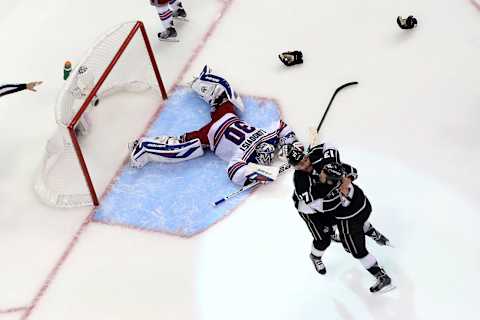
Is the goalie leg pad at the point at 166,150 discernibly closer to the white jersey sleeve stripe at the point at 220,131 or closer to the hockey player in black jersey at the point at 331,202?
the white jersey sleeve stripe at the point at 220,131

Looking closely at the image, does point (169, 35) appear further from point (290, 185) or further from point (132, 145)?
point (290, 185)

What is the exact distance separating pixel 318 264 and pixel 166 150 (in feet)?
4.68

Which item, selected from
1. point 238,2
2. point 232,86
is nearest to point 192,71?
point 232,86

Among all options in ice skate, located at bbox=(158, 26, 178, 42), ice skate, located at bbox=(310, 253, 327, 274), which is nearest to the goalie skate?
ice skate, located at bbox=(158, 26, 178, 42)

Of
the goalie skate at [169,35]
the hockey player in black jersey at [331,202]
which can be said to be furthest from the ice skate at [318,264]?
the goalie skate at [169,35]

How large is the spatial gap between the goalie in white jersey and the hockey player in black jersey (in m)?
0.93

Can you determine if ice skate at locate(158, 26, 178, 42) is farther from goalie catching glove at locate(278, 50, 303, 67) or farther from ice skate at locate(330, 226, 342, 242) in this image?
ice skate at locate(330, 226, 342, 242)

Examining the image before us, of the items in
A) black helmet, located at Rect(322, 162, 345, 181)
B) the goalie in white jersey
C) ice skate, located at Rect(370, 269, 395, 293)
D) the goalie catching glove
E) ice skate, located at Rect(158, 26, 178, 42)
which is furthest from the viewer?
ice skate, located at Rect(158, 26, 178, 42)

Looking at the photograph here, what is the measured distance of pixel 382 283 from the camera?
14.1 feet

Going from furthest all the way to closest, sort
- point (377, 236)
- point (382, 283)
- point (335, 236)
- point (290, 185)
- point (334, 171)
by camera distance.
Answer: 1. point (290, 185)
2. point (335, 236)
3. point (377, 236)
4. point (382, 283)
5. point (334, 171)

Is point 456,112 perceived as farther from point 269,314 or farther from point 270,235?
point 269,314

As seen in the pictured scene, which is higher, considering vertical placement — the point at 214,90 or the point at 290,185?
the point at 214,90

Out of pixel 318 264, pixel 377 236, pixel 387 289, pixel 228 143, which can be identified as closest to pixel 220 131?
pixel 228 143

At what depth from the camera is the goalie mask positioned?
16.7 feet
